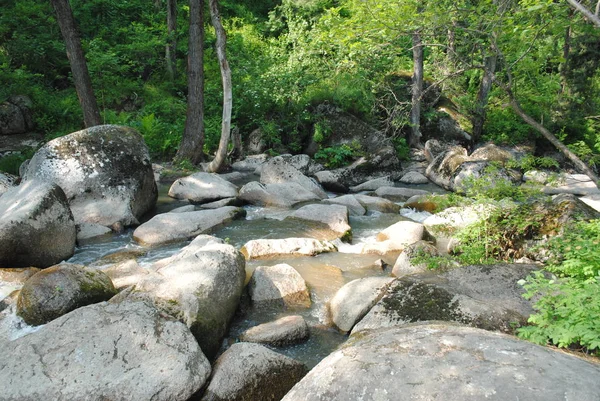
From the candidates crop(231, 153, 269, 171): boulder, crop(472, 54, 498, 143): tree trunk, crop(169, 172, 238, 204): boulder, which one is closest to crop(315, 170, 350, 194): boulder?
crop(231, 153, 269, 171): boulder

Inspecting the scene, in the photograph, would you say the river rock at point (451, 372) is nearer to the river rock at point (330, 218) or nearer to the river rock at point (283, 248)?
the river rock at point (283, 248)

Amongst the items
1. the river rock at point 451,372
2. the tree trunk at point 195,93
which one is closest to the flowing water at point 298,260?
the river rock at point 451,372

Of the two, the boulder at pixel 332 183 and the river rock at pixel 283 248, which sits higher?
Result: the river rock at pixel 283 248

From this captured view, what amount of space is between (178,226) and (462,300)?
16.9ft

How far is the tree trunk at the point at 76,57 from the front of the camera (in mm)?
11656

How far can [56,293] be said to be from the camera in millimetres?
4660

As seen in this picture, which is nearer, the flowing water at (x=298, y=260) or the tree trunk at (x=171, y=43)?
the flowing water at (x=298, y=260)

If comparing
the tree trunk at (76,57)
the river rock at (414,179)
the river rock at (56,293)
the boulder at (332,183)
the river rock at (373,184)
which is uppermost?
the tree trunk at (76,57)

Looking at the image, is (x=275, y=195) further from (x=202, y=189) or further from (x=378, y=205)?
(x=378, y=205)

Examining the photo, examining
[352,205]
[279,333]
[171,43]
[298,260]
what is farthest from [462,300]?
[171,43]

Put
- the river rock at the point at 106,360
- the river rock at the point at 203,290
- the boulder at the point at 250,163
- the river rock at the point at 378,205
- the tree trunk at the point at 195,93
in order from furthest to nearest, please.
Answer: the boulder at the point at 250,163
the tree trunk at the point at 195,93
the river rock at the point at 378,205
the river rock at the point at 203,290
the river rock at the point at 106,360

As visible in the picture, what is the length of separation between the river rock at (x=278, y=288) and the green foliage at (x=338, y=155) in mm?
9278

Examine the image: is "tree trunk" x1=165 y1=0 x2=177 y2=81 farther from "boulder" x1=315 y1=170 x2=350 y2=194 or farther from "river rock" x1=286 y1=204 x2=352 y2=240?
"river rock" x1=286 y1=204 x2=352 y2=240

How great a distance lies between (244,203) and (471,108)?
35.2ft
